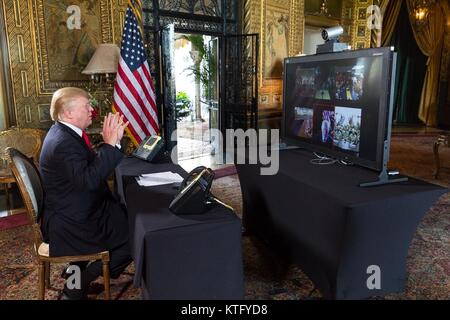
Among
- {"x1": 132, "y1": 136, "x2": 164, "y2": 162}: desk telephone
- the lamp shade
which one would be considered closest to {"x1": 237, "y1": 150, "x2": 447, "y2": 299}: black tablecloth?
{"x1": 132, "y1": 136, "x2": 164, "y2": 162}: desk telephone

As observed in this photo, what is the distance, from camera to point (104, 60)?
4.83 metres

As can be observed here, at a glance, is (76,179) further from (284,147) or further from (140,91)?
(140,91)

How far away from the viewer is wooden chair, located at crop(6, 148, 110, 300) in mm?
2072

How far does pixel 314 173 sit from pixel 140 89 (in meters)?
3.05

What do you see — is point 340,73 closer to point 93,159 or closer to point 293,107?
point 293,107

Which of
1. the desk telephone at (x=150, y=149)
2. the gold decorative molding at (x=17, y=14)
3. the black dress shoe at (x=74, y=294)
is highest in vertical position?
the gold decorative molding at (x=17, y=14)

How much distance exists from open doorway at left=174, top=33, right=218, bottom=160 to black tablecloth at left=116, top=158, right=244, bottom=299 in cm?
434

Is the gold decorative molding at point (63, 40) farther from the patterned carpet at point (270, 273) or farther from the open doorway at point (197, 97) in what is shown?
the patterned carpet at point (270, 273)

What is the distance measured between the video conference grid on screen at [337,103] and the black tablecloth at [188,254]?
47.5 inches

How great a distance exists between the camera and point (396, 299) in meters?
2.45

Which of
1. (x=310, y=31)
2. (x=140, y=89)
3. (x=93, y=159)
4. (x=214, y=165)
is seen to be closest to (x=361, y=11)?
(x=310, y=31)

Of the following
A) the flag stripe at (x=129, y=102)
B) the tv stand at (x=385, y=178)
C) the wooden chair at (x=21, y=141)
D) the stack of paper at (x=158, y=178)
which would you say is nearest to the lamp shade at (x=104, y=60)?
the flag stripe at (x=129, y=102)

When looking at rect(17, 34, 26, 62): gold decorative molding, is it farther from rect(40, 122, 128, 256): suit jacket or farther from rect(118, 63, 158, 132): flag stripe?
rect(40, 122, 128, 256): suit jacket

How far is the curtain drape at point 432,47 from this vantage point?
10680 mm
